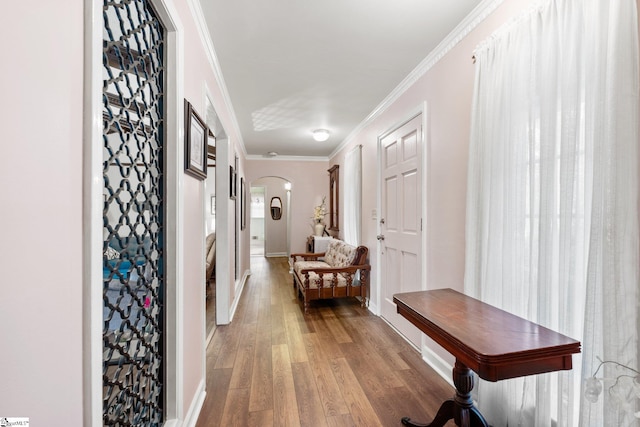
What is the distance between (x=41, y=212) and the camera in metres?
0.58

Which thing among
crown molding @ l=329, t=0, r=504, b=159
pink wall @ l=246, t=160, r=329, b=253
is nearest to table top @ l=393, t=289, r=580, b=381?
crown molding @ l=329, t=0, r=504, b=159

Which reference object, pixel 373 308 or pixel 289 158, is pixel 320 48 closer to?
pixel 373 308

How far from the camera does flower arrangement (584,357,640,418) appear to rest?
3.16 feet

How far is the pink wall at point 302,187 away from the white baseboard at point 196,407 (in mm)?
4407

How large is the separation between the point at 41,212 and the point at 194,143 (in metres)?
1.18

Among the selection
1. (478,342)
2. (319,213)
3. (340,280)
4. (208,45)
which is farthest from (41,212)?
(319,213)

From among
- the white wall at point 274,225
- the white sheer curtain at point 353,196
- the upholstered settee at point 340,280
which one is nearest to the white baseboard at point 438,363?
the upholstered settee at point 340,280

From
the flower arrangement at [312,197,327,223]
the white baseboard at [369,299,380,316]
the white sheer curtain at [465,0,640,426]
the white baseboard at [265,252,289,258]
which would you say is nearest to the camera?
the white sheer curtain at [465,0,640,426]

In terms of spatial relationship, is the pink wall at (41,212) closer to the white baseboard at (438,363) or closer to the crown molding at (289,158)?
the white baseboard at (438,363)

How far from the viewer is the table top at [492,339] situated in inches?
39.9

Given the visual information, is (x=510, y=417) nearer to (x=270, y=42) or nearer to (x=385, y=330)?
(x=385, y=330)

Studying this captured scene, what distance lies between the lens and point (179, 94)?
1.43m

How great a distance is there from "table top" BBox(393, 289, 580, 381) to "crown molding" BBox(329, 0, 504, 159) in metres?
1.72

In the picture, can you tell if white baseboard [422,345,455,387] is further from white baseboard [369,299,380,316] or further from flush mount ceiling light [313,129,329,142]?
→ flush mount ceiling light [313,129,329,142]
